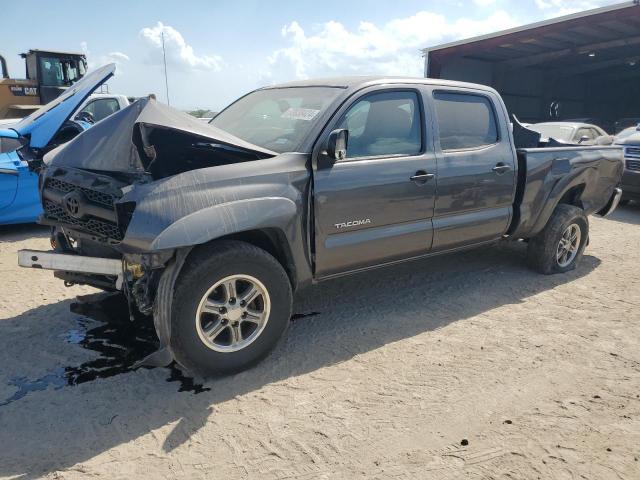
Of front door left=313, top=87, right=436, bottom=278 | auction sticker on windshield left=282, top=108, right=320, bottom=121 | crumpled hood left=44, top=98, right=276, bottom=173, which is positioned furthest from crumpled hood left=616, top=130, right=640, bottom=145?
crumpled hood left=44, top=98, right=276, bottom=173

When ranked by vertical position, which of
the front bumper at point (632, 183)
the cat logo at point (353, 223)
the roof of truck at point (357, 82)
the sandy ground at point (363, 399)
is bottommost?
the sandy ground at point (363, 399)

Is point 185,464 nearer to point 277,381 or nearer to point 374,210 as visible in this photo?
point 277,381

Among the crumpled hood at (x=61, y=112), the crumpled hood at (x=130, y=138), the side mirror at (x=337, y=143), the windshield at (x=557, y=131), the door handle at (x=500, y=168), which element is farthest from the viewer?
the windshield at (x=557, y=131)

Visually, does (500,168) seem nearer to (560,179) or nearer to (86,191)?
(560,179)

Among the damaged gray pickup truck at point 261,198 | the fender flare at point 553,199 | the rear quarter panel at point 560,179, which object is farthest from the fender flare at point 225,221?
the fender flare at point 553,199

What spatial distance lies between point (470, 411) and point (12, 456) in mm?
2429

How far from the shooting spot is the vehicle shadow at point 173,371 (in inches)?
104

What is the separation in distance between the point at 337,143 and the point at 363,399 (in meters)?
1.63

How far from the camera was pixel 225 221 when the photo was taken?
300 cm

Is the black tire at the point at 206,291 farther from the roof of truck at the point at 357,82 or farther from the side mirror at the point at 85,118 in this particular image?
the side mirror at the point at 85,118

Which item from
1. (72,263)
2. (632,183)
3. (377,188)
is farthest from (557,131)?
(72,263)

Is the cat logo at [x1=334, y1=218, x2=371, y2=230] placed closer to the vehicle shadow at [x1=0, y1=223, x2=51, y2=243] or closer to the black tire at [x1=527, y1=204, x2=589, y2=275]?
the black tire at [x1=527, y1=204, x2=589, y2=275]

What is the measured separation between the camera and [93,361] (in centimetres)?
342

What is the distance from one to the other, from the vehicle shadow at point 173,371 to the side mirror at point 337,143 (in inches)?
54.5
